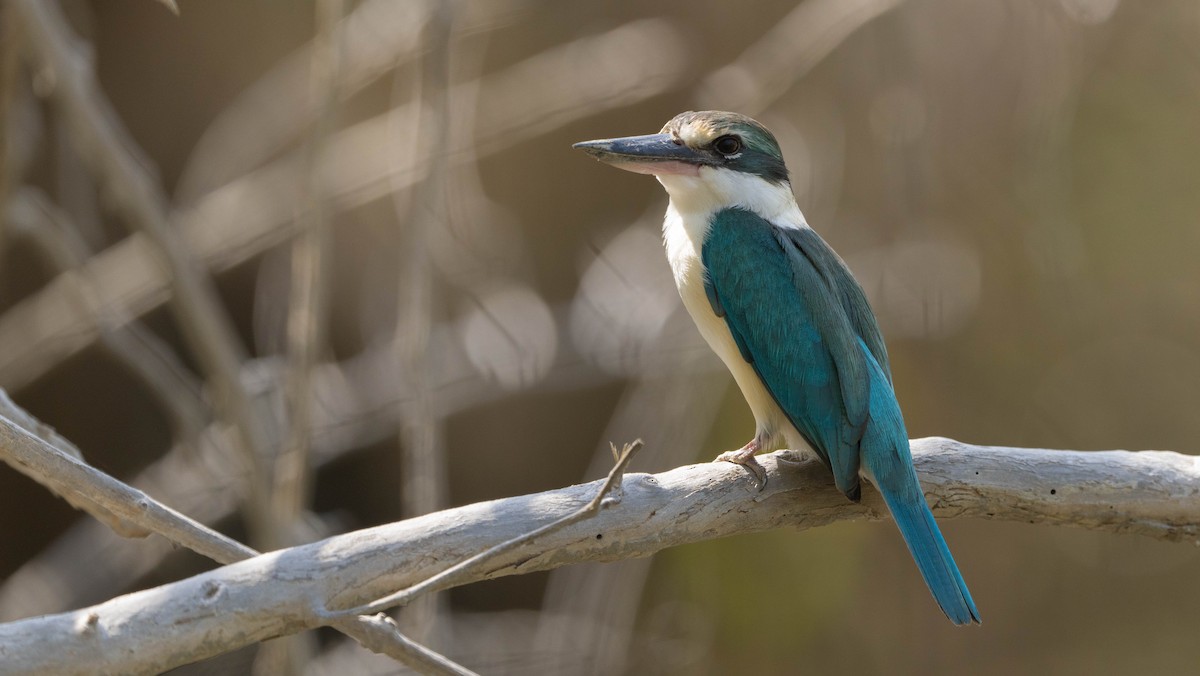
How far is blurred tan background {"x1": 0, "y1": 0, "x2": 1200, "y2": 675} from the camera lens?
3.83 m

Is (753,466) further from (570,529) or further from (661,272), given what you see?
(661,272)

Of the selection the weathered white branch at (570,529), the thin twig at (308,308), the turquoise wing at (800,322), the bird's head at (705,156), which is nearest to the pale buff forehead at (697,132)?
the bird's head at (705,156)

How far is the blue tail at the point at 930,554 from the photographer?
1883mm

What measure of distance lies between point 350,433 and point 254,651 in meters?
1.09

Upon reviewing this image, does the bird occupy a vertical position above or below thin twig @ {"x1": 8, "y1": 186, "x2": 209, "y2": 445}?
below

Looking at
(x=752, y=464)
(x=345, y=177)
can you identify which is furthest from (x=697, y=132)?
(x=345, y=177)

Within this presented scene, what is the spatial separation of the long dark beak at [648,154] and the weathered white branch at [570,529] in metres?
0.66

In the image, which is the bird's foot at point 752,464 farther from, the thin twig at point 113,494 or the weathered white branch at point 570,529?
the thin twig at point 113,494

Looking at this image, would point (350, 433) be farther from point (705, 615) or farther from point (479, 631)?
point (705, 615)

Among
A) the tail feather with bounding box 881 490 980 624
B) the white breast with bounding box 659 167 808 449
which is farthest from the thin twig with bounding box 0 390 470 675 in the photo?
the white breast with bounding box 659 167 808 449

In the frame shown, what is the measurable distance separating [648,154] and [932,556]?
99 centimetres

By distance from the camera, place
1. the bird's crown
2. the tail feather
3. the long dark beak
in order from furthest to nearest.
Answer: the bird's crown, the long dark beak, the tail feather

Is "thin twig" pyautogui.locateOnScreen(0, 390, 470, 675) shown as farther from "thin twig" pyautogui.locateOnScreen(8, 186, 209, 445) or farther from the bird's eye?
"thin twig" pyautogui.locateOnScreen(8, 186, 209, 445)

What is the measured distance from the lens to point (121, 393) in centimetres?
459
